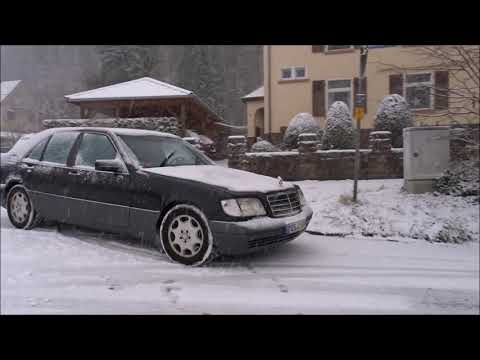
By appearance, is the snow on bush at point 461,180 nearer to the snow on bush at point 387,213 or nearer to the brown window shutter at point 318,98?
the snow on bush at point 387,213

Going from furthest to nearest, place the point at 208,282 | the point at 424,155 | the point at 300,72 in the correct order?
1. the point at 424,155
2. the point at 300,72
3. the point at 208,282

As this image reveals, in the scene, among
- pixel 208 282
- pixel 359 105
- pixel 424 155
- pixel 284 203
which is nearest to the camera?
pixel 208 282

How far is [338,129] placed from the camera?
2588mm

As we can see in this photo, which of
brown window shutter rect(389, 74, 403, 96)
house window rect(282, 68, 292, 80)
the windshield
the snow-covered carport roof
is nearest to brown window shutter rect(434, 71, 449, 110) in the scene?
brown window shutter rect(389, 74, 403, 96)

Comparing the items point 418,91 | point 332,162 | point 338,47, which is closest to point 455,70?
point 418,91

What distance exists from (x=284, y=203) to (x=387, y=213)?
3.41ft

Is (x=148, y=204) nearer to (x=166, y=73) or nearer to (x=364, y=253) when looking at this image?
(x=166, y=73)

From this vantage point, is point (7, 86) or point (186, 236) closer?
point (7, 86)

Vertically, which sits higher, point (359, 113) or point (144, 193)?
point (359, 113)

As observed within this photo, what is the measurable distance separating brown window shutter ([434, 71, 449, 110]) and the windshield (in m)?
1.97

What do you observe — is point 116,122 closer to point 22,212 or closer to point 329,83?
point 22,212

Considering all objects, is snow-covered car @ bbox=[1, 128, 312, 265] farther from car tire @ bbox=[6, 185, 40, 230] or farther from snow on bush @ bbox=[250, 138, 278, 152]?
snow on bush @ bbox=[250, 138, 278, 152]

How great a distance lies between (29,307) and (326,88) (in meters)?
2.48
